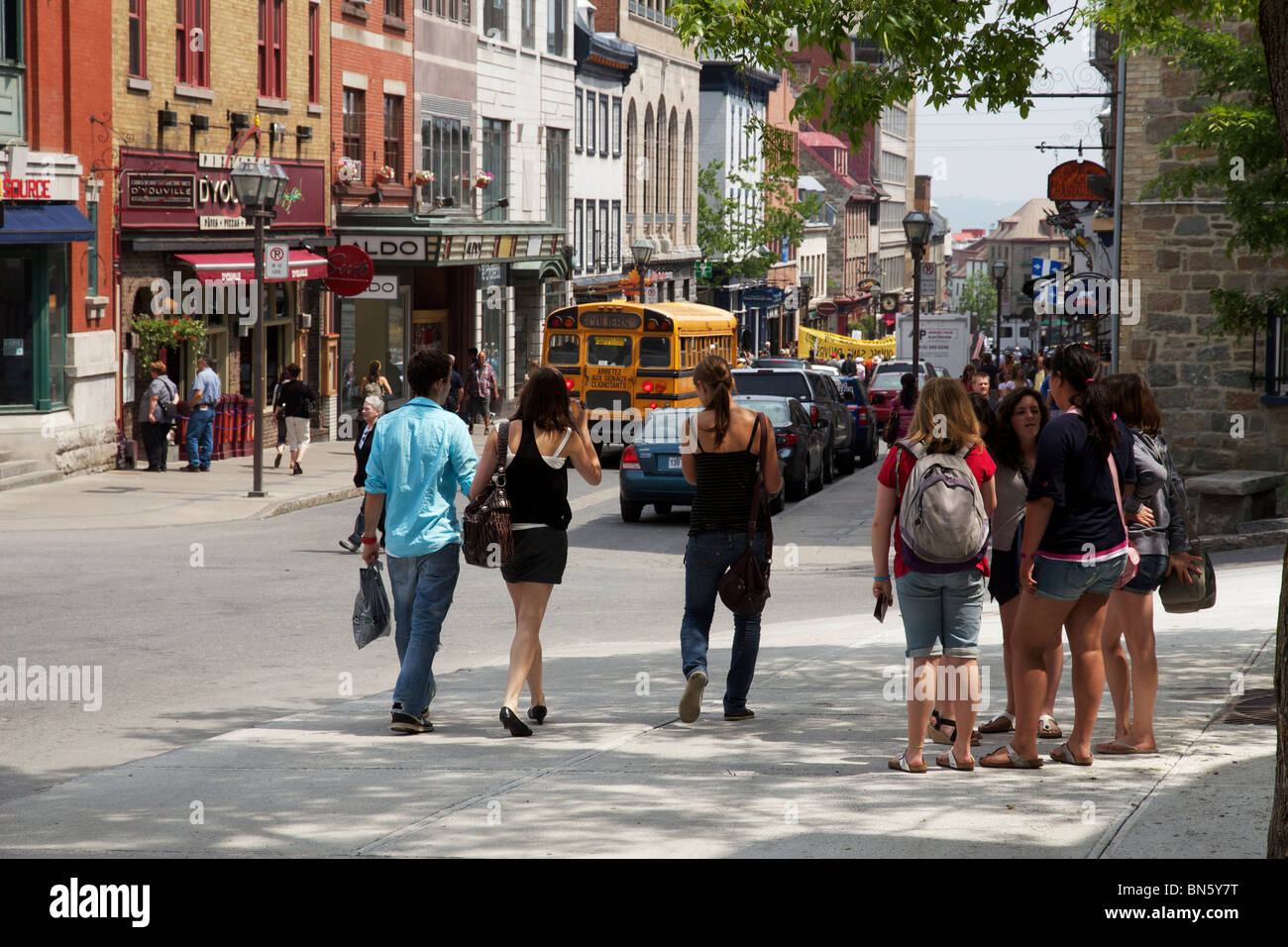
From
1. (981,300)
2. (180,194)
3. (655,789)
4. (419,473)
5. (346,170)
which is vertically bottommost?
(655,789)

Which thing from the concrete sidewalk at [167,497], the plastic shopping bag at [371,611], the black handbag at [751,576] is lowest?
the concrete sidewalk at [167,497]

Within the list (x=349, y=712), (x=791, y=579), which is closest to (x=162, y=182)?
(x=791, y=579)

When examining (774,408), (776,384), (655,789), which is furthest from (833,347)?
(655,789)

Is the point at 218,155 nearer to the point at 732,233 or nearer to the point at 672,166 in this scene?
the point at 672,166

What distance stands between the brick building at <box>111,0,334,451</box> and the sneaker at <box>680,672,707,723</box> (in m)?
18.4

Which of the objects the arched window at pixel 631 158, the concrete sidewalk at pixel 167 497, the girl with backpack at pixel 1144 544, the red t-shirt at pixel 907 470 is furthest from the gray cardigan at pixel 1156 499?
the arched window at pixel 631 158

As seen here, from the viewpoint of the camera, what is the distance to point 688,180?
6606 cm

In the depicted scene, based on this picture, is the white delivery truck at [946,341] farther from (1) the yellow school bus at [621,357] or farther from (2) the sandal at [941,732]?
(2) the sandal at [941,732]

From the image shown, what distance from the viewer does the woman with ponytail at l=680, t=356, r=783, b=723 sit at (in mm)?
8219

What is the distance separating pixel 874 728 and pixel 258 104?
23404 mm

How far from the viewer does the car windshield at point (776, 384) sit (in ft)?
87.7

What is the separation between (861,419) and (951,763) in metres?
24.0

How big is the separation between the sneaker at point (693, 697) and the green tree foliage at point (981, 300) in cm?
16149

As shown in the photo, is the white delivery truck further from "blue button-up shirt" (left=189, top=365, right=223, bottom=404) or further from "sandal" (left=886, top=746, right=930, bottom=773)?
"sandal" (left=886, top=746, right=930, bottom=773)
